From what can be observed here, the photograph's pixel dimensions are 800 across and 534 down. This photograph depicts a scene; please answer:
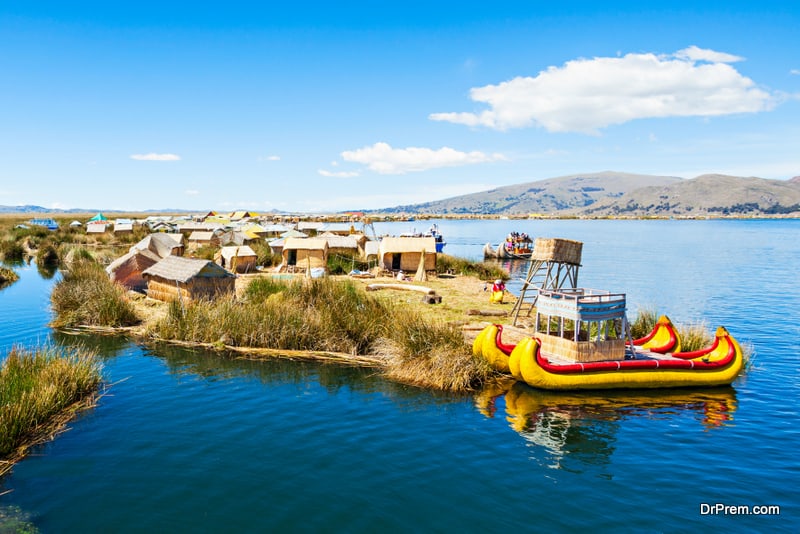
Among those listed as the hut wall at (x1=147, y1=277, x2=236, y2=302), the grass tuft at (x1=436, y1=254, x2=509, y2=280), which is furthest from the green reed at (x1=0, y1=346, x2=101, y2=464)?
the grass tuft at (x1=436, y1=254, x2=509, y2=280)

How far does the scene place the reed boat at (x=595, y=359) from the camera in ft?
49.1

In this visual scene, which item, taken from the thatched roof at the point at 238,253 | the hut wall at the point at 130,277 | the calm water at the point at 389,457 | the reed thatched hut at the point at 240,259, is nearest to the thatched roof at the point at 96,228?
the reed thatched hut at the point at 240,259

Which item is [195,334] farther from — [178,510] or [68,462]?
[178,510]

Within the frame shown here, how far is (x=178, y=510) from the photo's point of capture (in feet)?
29.8

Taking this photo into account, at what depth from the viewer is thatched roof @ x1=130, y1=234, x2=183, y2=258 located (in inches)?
→ 1405

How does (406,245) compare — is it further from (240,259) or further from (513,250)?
(513,250)

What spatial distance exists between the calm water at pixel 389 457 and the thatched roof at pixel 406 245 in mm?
20684

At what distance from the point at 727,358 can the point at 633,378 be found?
132 inches

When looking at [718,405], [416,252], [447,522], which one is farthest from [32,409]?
[416,252]

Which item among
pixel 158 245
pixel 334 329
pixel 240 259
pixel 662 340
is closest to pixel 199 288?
pixel 334 329

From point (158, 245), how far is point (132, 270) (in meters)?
8.84

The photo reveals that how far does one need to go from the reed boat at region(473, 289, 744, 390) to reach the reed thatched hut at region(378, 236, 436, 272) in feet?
70.4

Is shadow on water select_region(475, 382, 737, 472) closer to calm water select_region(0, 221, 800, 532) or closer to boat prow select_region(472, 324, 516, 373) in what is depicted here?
calm water select_region(0, 221, 800, 532)

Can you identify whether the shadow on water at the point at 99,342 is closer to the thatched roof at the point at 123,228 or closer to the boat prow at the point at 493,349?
the boat prow at the point at 493,349
